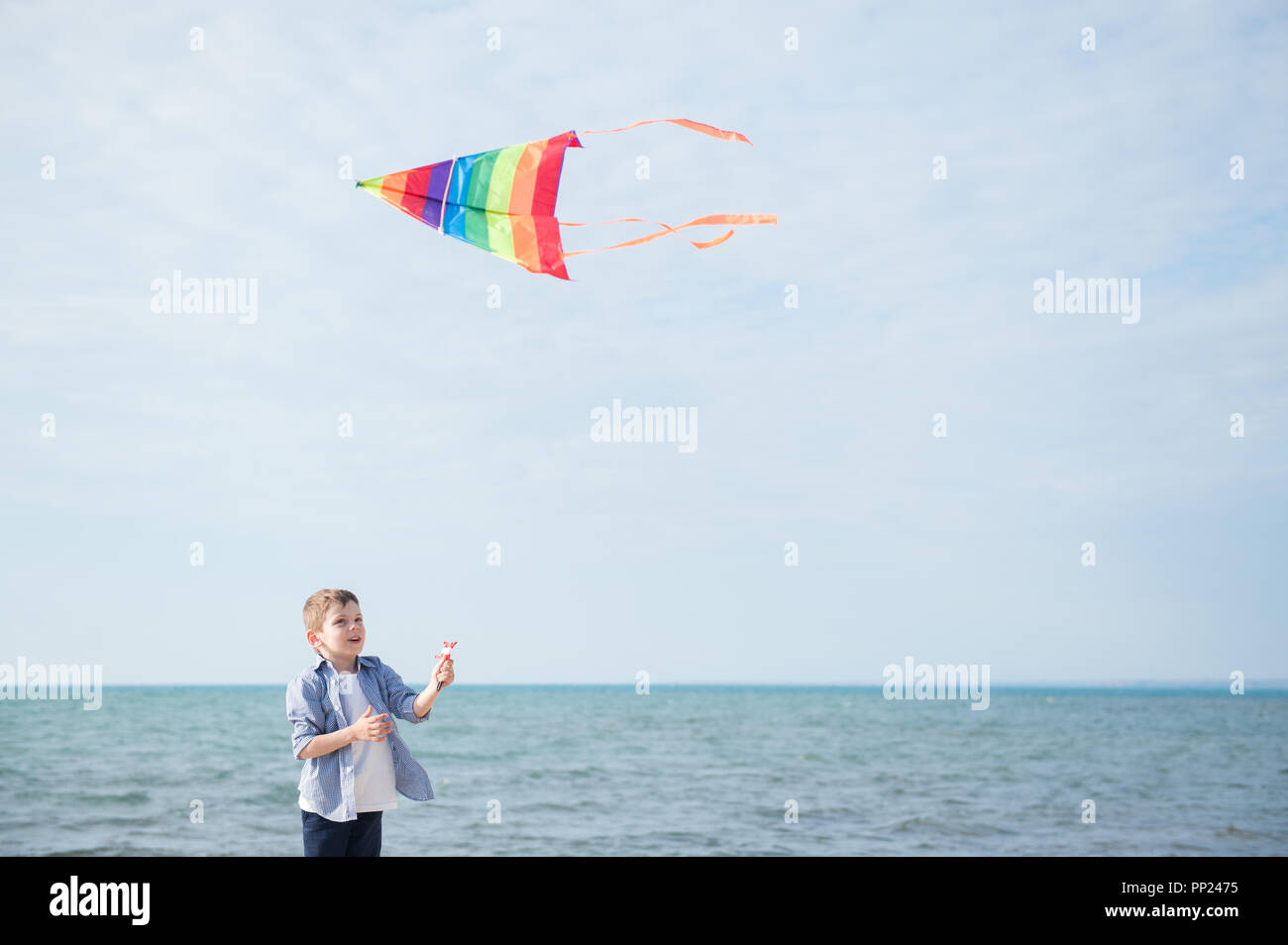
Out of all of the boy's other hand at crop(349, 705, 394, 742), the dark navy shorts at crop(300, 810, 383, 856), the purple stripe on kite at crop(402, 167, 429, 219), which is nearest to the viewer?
the boy's other hand at crop(349, 705, 394, 742)

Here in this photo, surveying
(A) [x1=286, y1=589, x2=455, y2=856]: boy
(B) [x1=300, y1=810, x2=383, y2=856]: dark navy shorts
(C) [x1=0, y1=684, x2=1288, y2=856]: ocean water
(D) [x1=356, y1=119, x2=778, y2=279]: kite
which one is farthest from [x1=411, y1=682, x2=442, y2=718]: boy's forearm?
(C) [x1=0, y1=684, x2=1288, y2=856]: ocean water

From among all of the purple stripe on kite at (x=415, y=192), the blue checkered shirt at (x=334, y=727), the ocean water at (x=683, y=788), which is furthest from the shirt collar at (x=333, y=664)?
the ocean water at (x=683, y=788)

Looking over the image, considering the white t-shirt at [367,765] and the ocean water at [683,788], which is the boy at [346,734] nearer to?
the white t-shirt at [367,765]

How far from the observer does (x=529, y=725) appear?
29.0 m

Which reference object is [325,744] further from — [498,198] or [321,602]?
[498,198]

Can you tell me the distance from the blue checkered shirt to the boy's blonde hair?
0.17 meters

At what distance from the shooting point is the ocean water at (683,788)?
1196 centimetres

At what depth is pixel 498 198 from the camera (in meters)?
5.18

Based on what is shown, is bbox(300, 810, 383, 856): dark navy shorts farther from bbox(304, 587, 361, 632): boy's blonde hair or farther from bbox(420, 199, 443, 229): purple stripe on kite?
bbox(420, 199, 443, 229): purple stripe on kite

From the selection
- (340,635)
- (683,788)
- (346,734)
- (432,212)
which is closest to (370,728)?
(346,734)

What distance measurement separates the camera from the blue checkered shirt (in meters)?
3.99

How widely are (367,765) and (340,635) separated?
512 mm
